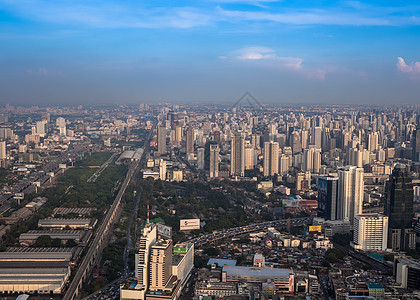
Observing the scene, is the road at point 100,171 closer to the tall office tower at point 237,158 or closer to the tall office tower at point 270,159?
the tall office tower at point 237,158

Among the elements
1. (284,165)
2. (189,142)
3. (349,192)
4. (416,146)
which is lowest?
(284,165)

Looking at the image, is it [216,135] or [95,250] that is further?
[216,135]

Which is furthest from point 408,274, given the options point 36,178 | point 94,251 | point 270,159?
point 36,178

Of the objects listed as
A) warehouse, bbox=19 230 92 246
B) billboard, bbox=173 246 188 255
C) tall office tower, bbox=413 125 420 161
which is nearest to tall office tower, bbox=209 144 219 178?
tall office tower, bbox=413 125 420 161

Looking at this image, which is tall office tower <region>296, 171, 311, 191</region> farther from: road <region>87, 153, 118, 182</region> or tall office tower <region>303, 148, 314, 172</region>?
road <region>87, 153, 118, 182</region>

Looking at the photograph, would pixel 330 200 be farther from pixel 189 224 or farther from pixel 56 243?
pixel 56 243

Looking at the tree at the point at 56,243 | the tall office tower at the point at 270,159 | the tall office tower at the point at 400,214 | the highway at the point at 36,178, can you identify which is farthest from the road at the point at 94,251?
the tall office tower at the point at 270,159
